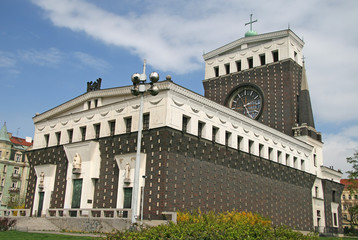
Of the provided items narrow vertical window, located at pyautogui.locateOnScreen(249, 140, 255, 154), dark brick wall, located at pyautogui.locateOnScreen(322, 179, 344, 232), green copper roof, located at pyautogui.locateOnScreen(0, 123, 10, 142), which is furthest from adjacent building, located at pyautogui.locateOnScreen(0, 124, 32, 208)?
dark brick wall, located at pyautogui.locateOnScreen(322, 179, 344, 232)

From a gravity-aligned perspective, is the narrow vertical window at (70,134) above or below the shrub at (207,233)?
above

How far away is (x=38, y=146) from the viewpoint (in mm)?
47938

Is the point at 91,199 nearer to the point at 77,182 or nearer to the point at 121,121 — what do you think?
the point at 77,182

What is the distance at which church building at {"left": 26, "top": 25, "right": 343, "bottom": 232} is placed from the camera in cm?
3556

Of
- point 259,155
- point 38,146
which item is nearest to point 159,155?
point 259,155

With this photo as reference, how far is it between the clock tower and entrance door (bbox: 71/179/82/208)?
28.6 meters

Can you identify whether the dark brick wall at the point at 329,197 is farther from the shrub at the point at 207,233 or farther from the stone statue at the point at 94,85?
the shrub at the point at 207,233

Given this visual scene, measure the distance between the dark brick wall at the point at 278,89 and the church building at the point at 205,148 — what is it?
0.48 ft

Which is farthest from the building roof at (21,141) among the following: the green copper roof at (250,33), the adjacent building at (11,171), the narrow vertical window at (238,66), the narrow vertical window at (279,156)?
the narrow vertical window at (279,156)

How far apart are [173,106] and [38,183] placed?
20.1m

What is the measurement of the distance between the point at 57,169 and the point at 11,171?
38.9 meters

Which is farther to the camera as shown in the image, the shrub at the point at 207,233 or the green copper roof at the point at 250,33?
the green copper roof at the point at 250,33

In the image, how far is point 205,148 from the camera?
38375 millimetres

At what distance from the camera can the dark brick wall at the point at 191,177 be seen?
34.2 metres
